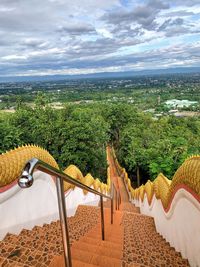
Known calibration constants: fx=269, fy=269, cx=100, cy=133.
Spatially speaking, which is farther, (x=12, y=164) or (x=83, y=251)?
(x=12, y=164)

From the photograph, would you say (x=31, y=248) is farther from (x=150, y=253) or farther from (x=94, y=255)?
(x=150, y=253)

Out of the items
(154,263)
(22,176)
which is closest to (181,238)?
(154,263)

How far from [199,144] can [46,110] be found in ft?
36.2

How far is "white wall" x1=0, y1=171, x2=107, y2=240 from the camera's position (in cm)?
365

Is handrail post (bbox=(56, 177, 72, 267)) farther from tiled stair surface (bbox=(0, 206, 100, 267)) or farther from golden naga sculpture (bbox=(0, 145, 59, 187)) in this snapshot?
golden naga sculpture (bbox=(0, 145, 59, 187))

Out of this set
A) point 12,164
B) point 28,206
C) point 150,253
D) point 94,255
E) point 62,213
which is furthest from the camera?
point 28,206

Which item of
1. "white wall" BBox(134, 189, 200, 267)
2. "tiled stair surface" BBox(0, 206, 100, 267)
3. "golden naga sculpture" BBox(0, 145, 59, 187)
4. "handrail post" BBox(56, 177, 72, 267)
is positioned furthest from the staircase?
"golden naga sculpture" BBox(0, 145, 59, 187)

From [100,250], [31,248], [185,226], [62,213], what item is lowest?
[100,250]

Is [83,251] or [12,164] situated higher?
[12,164]

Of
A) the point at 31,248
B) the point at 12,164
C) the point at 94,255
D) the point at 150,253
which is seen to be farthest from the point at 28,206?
the point at 150,253

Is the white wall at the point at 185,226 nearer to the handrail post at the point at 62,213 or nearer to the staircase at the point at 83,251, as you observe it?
the staircase at the point at 83,251

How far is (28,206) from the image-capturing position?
421 cm

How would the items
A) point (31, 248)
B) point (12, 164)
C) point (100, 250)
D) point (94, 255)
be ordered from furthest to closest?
point (12, 164) → point (100, 250) → point (94, 255) → point (31, 248)

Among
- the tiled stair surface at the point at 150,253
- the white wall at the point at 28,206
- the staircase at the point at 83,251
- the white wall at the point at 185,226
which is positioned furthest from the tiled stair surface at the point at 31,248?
the white wall at the point at 185,226
